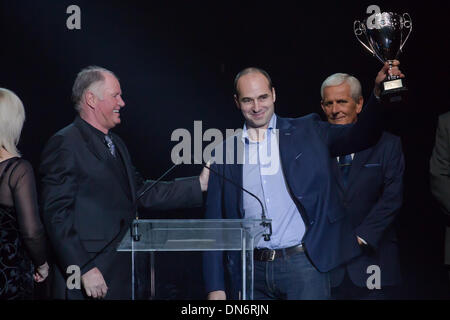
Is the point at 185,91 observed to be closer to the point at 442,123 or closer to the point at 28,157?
the point at 28,157

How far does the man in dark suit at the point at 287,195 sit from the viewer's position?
273 cm

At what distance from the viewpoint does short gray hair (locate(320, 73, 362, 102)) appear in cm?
370

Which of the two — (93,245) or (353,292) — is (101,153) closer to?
(93,245)

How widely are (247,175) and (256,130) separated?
26cm

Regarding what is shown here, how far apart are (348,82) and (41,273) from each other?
2.05 meters

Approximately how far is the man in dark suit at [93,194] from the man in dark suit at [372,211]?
0.84 m

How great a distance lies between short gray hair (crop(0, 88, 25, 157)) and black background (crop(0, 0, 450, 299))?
2.38ft

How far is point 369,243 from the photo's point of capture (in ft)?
10.9

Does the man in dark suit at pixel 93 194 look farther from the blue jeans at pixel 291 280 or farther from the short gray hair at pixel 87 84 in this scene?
the blue jeans at pixel 291 280

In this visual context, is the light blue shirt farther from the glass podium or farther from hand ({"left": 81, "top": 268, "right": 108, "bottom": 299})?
hand ({"left": 81, "top": 268, "right": 108, "bottom": 299})

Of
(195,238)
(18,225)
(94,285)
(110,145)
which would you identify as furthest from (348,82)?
(18,225)

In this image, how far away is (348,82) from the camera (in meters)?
3.71
